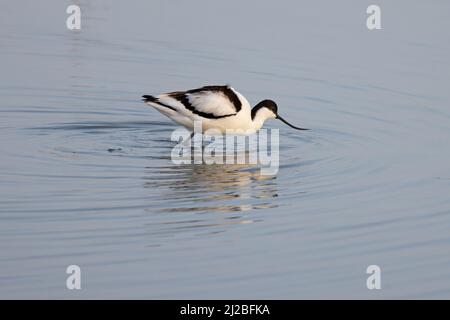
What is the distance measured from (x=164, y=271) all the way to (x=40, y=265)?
878mm

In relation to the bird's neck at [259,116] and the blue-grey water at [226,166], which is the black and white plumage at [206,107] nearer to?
the bird's neck at [259,116]

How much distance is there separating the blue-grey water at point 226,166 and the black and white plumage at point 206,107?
1.43ft

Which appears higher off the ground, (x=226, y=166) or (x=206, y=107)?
(x=206, y=107)

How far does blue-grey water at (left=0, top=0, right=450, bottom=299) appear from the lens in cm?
861

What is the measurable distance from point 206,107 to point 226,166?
1.13m

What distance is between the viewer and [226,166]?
12.4 metres

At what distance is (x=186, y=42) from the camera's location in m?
17.2

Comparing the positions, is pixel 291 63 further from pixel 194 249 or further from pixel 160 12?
pixel 194 249

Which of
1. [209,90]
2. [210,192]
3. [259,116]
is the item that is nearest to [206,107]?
[209,90]

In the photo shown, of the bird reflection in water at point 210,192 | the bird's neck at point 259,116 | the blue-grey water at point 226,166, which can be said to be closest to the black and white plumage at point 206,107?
the bird's neck at point 259,116

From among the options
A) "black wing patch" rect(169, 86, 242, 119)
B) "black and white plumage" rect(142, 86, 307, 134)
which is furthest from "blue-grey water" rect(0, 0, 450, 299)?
"black wing patch" rect(169, 86, 242, 119)

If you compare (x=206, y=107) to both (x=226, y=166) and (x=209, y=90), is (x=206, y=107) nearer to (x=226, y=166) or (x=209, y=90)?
(x=209, y=90)

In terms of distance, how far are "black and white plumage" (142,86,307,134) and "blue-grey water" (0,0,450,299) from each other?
436mm

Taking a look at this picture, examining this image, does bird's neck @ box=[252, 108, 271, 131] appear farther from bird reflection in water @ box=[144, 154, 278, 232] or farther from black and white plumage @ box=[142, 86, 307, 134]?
bird reflection in water @ box=[144, 154, 278, 232]
